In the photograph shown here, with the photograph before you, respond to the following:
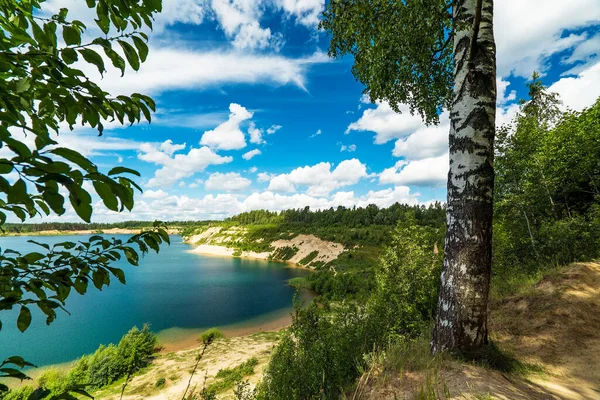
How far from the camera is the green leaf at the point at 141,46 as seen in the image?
1517mm

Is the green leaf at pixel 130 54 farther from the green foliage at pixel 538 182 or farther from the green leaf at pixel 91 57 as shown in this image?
the green foliage at pixel 538 182

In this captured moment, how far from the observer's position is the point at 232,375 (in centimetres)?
1909

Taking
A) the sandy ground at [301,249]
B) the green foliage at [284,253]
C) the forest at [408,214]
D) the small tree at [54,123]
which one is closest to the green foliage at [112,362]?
the forest at [408,214]

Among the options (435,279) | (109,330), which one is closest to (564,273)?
(435,279)

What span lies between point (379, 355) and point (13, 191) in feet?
16.8

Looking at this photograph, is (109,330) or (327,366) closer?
(327,366)

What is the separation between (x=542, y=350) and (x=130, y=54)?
7291 millimetres

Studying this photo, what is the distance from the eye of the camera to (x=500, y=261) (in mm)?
15953

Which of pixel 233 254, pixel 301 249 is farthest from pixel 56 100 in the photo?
pixel 233 254

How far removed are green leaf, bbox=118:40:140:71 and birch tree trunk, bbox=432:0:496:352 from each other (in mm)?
4606

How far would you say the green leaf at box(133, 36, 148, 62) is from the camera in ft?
4.98

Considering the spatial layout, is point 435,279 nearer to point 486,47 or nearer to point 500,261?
point 500,261

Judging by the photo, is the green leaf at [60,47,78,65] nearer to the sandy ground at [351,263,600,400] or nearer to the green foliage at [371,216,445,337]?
the sandy ground at [351,263,600,400]

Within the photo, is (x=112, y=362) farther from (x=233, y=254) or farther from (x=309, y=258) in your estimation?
(x=233, y=254)
